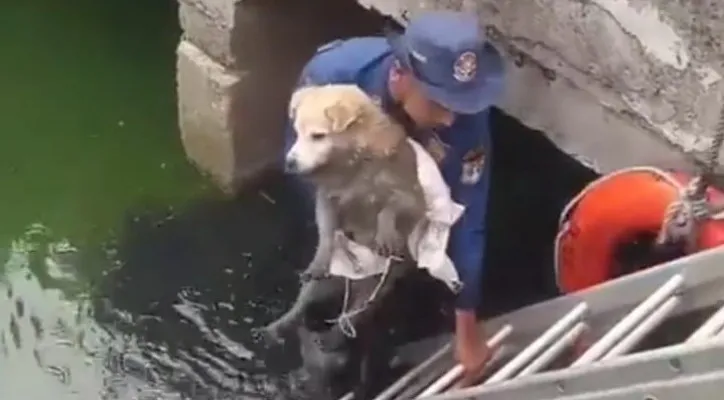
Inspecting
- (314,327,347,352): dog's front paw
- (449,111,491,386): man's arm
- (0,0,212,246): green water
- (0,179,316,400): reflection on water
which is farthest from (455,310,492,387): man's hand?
(0,0,212,246): green water

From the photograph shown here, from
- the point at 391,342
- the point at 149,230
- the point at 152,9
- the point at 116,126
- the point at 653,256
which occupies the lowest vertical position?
the point at 653,256

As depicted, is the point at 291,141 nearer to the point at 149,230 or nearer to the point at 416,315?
the point at 416,315

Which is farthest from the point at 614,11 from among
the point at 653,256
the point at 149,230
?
the point at 149,230

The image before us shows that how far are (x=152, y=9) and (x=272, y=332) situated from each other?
1934mm

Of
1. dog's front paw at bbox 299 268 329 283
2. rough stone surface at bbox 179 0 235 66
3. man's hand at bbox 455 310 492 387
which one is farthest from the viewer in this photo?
rough stone surface at bbox 179 0 235 66

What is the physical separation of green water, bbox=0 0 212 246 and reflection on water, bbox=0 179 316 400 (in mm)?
124

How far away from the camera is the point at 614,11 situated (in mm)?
2809

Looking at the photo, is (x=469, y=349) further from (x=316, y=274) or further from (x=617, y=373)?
(x=617, y=373)

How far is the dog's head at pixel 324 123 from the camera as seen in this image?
251 centimetres

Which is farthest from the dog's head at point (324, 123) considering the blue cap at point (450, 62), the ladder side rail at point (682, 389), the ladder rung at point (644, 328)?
the ladder side rail at point (682, 389)

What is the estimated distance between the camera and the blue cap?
99.5 inches

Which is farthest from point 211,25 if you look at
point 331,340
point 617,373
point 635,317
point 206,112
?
point 617,373

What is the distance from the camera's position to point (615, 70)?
2.88m

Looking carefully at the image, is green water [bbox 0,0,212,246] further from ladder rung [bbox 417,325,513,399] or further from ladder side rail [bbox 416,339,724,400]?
ladder side rail [bbox 416,339,724,400]
